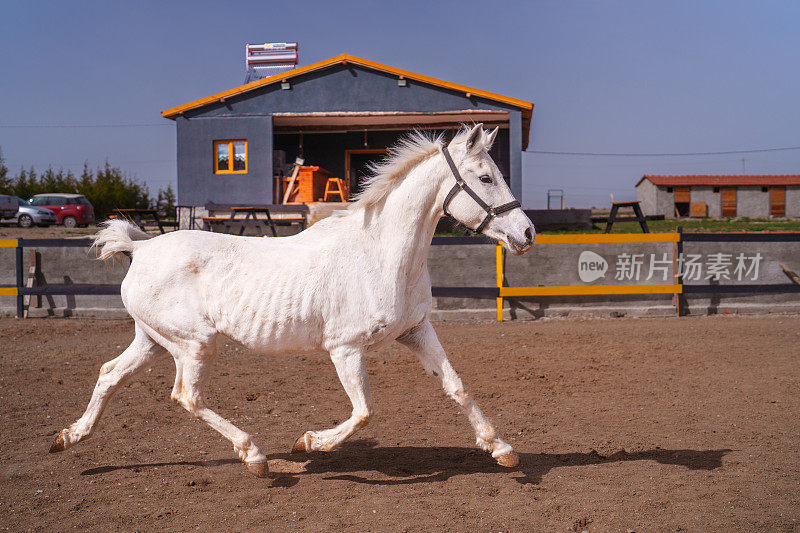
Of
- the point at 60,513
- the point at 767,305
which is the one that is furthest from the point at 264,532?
the point at 767,305

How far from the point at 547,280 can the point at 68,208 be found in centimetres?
2289

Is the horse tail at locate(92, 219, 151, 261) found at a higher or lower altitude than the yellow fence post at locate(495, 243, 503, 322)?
higher

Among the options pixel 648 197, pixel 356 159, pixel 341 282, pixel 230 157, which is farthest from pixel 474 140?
pixel 648 197

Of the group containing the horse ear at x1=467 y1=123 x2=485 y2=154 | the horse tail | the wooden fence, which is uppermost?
the horse ear at x1=467 y1=123 x2=485 y2=154

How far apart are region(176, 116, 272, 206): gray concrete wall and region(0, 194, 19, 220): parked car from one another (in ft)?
37.1

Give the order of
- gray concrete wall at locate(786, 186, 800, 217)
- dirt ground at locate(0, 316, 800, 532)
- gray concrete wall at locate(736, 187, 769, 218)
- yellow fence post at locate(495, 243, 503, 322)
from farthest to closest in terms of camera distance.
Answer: gray concrete wall at locate(736, 187, 769, 218)
gray concrete wall at locate(786, 186, 800, 217)
yellow fence post at locate(495, 243, 503, 322)
dirt ground at locate(0, 316, 800, 532)

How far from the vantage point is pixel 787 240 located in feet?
35.8

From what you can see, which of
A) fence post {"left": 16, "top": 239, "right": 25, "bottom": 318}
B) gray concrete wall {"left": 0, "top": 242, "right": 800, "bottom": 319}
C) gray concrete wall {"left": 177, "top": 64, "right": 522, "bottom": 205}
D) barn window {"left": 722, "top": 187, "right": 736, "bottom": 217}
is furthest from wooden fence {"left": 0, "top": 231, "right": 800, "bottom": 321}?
barn window {"left": 722, "top": 187, "right": 736, "bottom": 217}

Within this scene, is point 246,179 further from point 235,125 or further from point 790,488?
point 790,488

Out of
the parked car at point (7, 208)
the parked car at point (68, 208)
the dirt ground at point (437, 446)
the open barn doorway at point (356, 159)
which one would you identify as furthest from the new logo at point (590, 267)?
the parked car at point (7, 208)

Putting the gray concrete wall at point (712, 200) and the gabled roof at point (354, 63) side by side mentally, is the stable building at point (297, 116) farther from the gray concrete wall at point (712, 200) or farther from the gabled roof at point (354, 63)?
the gray concrete wall at point (712, 200)

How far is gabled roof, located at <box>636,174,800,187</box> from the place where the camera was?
136 ft

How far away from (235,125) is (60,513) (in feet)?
53.3

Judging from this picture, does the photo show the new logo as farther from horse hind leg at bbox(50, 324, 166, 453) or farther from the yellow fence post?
horse hind leg at bbox(50, 324, 166, 453)
